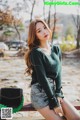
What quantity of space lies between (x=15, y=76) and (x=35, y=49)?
680 mm

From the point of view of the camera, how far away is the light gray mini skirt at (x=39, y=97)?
1.65m

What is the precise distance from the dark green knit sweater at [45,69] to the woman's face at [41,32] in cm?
8

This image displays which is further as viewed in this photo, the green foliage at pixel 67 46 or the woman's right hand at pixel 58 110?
the green foliage at pixel 67 46

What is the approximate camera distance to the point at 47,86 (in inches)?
63.1

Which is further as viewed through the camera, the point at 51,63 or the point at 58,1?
the point at 58,1

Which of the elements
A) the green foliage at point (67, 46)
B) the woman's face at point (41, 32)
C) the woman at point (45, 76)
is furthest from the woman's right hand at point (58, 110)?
the green foliage at point (67, 46)

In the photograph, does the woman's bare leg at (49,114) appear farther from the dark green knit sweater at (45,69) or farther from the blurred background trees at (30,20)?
the blurred background trees at (30,20)

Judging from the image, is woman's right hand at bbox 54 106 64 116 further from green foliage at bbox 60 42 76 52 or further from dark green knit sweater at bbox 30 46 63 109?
green foliage at bbox 60 42 76 52

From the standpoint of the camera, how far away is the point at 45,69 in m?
1.65

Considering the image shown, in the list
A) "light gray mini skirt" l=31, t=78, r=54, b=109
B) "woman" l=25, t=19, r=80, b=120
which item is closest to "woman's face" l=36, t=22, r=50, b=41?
"woman" l=25, t=19, r=80, b=120

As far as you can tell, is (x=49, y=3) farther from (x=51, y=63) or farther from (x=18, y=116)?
(x=18, y=116)

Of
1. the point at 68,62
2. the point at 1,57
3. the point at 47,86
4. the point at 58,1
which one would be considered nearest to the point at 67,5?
the point at 58,1

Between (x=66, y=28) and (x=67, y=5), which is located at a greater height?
(x=67, y=5)

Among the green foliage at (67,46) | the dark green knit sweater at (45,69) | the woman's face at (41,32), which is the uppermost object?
the woman's face at (41,32)
